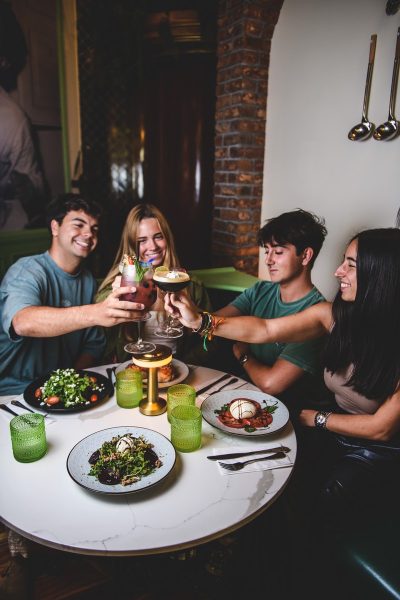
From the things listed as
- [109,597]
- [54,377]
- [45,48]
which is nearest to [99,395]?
[54,377]

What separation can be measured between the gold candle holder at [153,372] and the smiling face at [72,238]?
2.83 ft

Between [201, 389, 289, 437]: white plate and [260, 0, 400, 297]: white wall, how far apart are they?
1681 mm

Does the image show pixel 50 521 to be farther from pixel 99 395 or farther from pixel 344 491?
pixel 344 491

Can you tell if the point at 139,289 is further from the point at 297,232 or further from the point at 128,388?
the point at 297,232

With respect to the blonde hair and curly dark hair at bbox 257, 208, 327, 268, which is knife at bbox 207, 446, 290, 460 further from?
the blonde hair

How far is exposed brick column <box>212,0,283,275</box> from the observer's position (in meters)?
3.40

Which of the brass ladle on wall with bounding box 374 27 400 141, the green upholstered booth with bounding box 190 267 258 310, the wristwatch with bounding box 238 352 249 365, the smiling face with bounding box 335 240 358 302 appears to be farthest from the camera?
the green upholstered booth with bounding box 190 267 258 310

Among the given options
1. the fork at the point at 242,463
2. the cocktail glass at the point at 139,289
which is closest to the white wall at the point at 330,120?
the cocktail glass at the point at 139,289

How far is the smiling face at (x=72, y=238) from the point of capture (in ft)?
7.09

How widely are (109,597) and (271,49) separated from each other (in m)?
3.73

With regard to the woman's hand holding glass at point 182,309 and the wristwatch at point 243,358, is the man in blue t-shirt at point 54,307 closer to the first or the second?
the woman's hand holding glass at point 182,309

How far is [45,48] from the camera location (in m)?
4.10

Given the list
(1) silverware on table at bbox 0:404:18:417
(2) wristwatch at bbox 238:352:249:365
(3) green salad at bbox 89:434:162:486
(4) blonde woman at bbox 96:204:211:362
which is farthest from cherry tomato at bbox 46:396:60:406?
(2) wristwatch at bbox 238:352:249:365

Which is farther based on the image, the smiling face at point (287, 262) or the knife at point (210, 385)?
the smiling face at point (287, 262)
